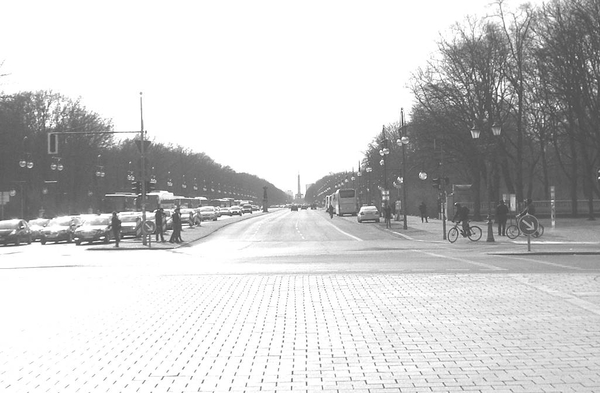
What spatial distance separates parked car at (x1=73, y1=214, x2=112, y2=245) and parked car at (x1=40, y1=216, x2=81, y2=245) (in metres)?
3.11

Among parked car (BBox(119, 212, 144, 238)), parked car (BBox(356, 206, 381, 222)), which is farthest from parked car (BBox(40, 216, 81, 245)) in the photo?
parked car (BBox(356, 206, 381, 222))

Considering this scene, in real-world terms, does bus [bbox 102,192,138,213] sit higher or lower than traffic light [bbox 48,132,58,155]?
lower

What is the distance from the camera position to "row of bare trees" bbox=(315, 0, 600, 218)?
48.7 m

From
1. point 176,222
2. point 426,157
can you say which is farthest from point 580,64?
point 176,222

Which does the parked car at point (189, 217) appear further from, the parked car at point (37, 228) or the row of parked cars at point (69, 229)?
the parked car at point (37, 228)

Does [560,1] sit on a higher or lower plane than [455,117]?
higher

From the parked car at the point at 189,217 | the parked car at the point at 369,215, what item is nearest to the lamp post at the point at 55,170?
the parked car at the point at 189,217

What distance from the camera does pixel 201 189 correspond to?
571ft

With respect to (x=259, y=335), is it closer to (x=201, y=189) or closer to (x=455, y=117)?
(x=455, y=117)

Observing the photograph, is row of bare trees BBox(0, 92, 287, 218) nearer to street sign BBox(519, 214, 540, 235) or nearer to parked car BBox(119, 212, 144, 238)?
parked car BBox(119, 212, 144, 238)

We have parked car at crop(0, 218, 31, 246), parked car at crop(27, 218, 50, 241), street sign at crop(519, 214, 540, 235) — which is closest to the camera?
street sign at crop(519, 214, 540, 235)

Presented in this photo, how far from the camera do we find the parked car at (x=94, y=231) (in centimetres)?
4469

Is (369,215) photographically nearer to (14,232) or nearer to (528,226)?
(14,232)

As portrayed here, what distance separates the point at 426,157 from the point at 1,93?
3059cm
